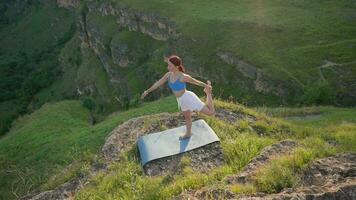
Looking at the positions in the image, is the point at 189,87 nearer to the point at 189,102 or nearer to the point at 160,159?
the point at 189,102

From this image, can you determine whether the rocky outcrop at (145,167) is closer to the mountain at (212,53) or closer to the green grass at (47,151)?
the green grass at (47,151)

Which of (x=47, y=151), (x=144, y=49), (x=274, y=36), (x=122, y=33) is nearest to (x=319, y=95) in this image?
(x=274, y=36)

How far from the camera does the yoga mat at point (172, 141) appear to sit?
11562mm

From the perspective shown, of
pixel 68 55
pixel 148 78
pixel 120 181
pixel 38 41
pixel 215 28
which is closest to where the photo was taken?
pixel 120 181

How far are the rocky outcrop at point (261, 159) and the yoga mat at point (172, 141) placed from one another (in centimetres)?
164

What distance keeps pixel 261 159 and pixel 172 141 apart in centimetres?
274

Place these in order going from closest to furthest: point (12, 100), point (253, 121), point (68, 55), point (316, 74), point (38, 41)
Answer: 1. point (253, 121)
2. point (316, 74)
3. point (12, 100)
4. point (68, 55)
5. point (38, 41)

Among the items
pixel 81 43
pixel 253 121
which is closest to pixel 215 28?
pixel 253 121

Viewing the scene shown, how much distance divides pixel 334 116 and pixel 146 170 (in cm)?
1287

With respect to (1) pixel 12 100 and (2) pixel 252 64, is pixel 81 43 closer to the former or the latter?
(1) pixel 12 100

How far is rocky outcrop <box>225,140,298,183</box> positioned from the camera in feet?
30.7

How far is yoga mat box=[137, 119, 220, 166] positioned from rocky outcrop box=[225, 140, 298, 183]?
5.37 ft

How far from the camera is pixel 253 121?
1429cm

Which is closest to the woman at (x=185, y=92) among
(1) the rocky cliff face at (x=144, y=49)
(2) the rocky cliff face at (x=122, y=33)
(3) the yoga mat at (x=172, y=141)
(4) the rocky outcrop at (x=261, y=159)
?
(3) the yoga mat at (x=172, y=141)
